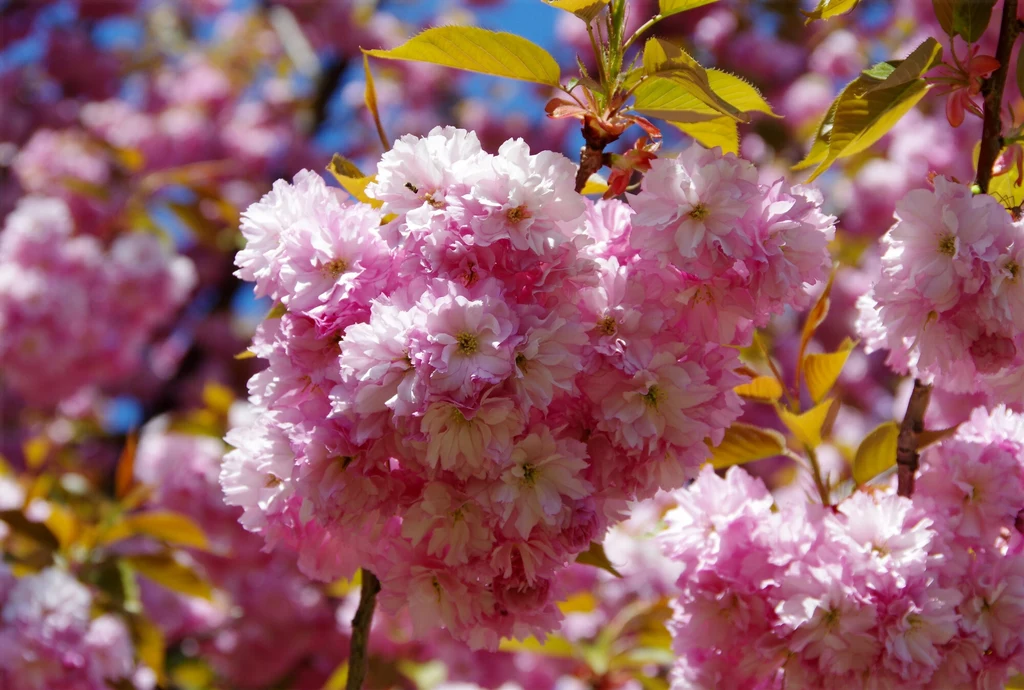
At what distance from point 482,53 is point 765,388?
1.87ft

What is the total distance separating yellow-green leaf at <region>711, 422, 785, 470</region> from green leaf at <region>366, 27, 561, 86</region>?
526 mm

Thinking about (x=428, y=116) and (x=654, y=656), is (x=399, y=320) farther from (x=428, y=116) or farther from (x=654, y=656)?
(x=428, y=116)

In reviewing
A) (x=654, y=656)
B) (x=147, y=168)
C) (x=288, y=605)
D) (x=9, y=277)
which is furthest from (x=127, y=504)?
(x=147, y=168)

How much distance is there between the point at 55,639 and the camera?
6.20 ft

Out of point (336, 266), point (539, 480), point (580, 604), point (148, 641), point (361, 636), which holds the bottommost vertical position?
A: point (148, 641)

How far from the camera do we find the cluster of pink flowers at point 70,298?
11.4 ft

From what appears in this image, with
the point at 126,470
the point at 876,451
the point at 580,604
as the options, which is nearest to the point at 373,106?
the point at 876,451

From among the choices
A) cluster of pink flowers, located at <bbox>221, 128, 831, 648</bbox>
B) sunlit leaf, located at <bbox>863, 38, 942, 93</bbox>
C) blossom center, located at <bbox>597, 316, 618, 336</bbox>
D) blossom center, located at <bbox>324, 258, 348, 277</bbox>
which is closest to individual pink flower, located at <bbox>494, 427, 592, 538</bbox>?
cluster of pink flowers, located at <bbox>221, 128, 831, 648</bbox>

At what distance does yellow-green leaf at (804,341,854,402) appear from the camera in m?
1.26

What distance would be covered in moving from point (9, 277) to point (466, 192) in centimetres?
315

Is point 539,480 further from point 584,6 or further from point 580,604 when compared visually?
point 580,604

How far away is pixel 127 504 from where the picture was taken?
2.32 m

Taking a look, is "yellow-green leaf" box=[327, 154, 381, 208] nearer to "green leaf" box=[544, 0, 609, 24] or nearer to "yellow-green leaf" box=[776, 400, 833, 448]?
"green leaf" box=[544, 0, 609, 24]

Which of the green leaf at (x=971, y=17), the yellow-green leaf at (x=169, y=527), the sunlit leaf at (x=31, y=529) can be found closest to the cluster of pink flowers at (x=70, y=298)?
the sunlit leaf at (x=31, y=529)
